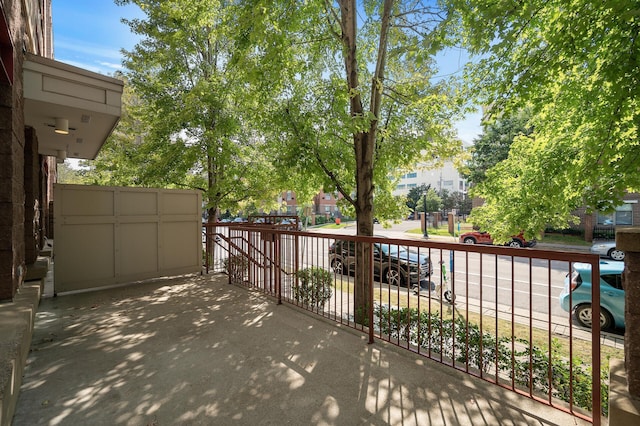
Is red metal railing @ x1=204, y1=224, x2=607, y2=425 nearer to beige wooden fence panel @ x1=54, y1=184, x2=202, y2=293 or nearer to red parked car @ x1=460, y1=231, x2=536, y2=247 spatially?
beige wooden fence panel @ x1=54, y1=184, x2=202, y2=293

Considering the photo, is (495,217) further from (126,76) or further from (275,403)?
(126,76)

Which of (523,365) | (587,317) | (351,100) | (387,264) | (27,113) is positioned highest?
(351,100)

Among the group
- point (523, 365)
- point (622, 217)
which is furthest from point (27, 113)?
point (622, 217)

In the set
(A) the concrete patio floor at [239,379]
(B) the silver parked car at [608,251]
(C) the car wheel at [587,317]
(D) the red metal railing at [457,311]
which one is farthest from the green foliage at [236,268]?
(B) the silver parked car at [608,251]

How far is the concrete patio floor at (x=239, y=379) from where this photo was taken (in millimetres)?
2312

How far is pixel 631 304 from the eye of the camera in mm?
1810

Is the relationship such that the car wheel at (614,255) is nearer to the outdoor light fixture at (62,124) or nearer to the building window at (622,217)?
the building window at (622,217)

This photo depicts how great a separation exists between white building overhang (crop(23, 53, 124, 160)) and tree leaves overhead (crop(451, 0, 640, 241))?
5.49 meters

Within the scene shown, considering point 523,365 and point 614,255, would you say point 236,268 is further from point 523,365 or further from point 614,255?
point 614,255

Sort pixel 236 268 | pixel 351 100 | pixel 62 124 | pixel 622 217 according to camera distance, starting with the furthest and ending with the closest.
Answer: pixel 622 217, pixel 236 268, pixel 351 100, pixel 62 124

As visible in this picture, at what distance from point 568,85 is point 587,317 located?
207 inches

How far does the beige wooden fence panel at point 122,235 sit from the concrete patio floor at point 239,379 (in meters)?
1.90

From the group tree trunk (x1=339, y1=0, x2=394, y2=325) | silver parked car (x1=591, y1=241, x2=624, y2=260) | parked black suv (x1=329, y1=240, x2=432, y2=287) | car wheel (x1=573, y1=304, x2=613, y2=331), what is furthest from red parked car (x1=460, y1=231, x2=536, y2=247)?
tree trunk (x1=339, y1=0, x2=394, y2=325)

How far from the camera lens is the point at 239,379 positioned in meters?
2.81
